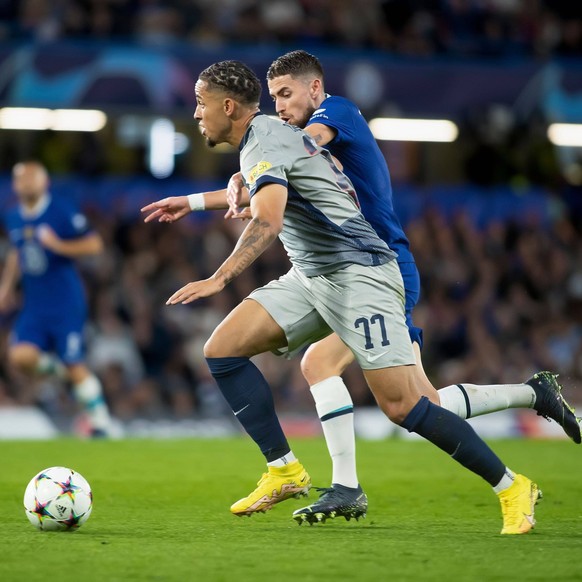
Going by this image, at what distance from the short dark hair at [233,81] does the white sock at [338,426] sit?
154 centimetres

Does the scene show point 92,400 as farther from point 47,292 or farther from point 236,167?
point 236,167

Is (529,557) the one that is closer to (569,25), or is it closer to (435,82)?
(435,82)

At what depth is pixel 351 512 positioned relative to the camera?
5758mm

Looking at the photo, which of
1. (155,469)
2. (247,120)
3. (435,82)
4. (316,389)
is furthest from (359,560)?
(435,82)

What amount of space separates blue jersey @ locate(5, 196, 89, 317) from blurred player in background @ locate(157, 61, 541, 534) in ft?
19.0

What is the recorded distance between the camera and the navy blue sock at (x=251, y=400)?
5.74 metres

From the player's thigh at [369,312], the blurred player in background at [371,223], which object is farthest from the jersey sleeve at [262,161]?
the player's thigh at [369,312]

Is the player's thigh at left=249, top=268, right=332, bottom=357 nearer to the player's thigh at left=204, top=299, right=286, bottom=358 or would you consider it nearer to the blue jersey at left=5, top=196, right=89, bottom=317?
the player's thigh at left=204, top=299, right=286, bottom=358

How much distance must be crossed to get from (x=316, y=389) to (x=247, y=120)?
1.47 metres

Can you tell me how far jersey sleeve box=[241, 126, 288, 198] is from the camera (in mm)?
5199

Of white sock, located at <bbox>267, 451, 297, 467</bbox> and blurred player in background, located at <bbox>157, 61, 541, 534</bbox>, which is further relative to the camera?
white sock, located at <bbox>267, 451, 297, 467</bbox>

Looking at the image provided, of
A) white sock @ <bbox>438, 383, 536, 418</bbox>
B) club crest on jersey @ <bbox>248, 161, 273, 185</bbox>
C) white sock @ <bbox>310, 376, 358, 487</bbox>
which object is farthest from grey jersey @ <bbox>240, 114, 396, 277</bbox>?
white sock @ <bbox>438, 383, 536, 418</bbox>

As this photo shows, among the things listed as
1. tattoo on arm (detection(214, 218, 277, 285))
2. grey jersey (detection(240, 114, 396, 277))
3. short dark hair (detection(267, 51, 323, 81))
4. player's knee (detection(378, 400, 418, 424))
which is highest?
short dark hair (detection(267, 51, 323, 81))

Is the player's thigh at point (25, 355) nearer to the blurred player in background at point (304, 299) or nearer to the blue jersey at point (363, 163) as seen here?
the blurred player in background at point (304, 299)
